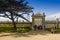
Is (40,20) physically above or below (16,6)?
below

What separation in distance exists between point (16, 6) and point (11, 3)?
171cm

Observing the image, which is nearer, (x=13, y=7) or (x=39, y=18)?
(x=13, y=7)

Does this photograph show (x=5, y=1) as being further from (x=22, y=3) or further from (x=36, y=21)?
(x=36, y=21)

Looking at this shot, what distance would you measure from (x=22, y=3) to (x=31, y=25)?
23.2 feet

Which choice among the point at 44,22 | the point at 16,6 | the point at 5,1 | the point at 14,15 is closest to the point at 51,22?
the point at 44,22

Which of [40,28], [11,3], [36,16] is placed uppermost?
[11,3]

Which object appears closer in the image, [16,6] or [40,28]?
[16,6]

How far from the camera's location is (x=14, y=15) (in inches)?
1214

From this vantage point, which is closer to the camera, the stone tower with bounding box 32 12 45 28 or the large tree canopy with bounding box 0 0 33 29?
the large tree canopy with bounding box 0 0 33 29

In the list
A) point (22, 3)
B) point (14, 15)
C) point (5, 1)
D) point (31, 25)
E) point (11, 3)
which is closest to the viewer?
point (5, 1)

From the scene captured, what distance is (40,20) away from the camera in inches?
1260

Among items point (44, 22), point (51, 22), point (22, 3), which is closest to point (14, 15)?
point (22, 3)

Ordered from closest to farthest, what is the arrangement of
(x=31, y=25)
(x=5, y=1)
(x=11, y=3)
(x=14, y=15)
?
(x=5, y=1), (x=11, y=3), (x=14, y=15), (x=31, y=25)

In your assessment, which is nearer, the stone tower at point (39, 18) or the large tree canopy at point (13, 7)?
the large tree canopy at point (13, 7)
